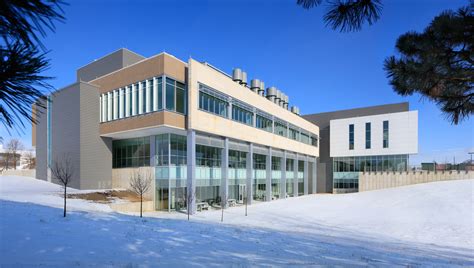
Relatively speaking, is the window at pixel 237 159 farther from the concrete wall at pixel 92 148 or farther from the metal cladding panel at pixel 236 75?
the concrete wall at pixel 92 148

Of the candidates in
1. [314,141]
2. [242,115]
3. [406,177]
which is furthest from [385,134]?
[242,115]

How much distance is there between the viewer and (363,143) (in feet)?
171

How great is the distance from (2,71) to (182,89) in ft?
77.3

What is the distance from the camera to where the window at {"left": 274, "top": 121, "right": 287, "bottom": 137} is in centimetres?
4266

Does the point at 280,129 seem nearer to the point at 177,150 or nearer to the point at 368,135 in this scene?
the point at 368,135

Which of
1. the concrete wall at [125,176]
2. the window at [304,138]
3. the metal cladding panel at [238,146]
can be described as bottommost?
the concrete wall at [125,176]

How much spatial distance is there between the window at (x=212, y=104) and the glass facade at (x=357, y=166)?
3268 cm

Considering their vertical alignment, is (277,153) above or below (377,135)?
below

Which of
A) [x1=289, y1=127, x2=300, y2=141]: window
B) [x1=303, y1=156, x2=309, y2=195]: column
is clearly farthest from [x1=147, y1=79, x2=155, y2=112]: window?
[x1=303, y1=156, x2=309, y2=195]: column

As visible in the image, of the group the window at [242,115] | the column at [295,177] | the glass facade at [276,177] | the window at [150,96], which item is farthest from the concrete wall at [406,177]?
the window at [150,96]

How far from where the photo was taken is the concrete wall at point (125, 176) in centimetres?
2589

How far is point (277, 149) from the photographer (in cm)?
4331

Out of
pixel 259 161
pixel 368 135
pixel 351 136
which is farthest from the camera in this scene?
pixel 351 136

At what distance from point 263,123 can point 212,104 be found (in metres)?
12.0
